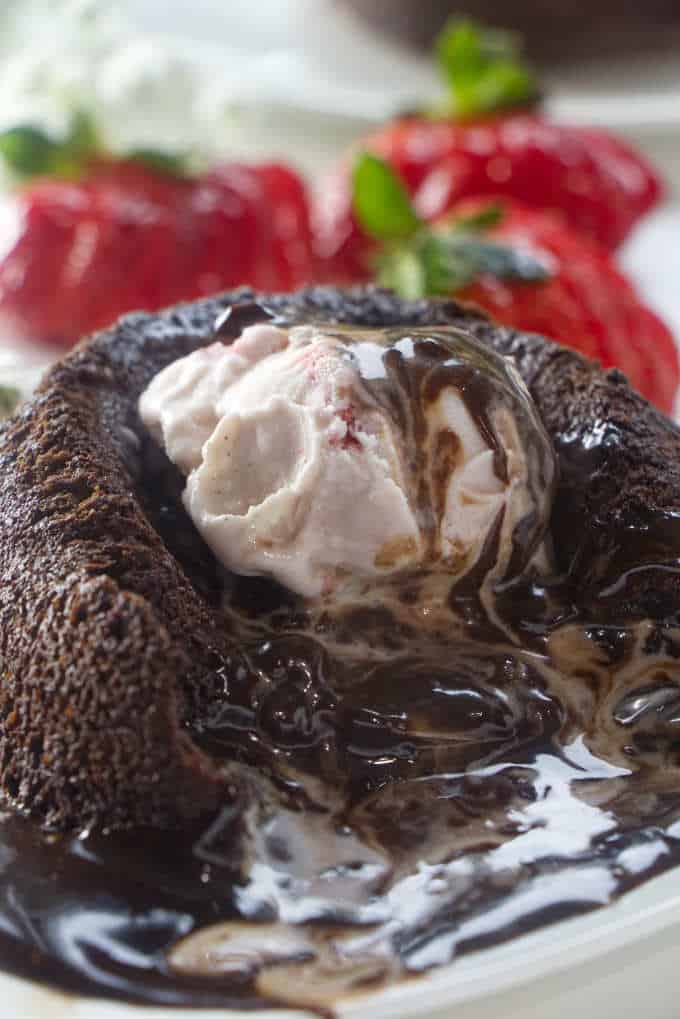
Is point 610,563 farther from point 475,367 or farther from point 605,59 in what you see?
point 605,59

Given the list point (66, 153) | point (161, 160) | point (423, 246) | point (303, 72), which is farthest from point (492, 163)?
point (66, 153)

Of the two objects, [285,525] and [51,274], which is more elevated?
[51,274]

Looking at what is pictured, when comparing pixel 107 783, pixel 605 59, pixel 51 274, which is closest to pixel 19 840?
pixel 107 783

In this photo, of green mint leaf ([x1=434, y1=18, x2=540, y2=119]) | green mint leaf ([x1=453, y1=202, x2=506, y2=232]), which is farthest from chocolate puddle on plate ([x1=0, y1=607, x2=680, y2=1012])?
green mint leaf ([x1=434, y1=18, x2=540, y2=119])

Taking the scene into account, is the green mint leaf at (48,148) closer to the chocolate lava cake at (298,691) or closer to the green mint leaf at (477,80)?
the green mint leaf at (477,80)

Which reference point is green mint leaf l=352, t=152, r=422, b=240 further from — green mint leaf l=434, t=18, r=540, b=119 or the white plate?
the white plate

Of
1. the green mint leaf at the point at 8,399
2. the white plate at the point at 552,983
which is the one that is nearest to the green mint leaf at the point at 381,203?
the green mint leaf at the point at 8,399
